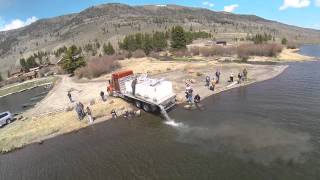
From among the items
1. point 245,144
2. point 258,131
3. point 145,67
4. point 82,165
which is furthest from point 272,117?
point 145,67

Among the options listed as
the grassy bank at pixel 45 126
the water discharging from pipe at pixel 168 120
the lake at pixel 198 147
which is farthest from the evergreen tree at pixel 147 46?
the water discharging from pipe at pixel 168 120

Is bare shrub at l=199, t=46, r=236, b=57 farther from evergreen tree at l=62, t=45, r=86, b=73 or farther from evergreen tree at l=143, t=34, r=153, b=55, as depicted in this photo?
evergreen tree at l=62, t=45, r=86, b=73

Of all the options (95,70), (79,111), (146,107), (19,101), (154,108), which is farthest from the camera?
(95,70)

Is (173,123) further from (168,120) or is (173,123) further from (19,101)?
(19,101)

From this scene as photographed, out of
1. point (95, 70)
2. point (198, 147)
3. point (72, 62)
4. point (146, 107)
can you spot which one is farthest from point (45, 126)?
point (72, 62)

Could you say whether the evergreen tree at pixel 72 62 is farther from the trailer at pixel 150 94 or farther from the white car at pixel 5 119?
the trailer at pixel 150 94
